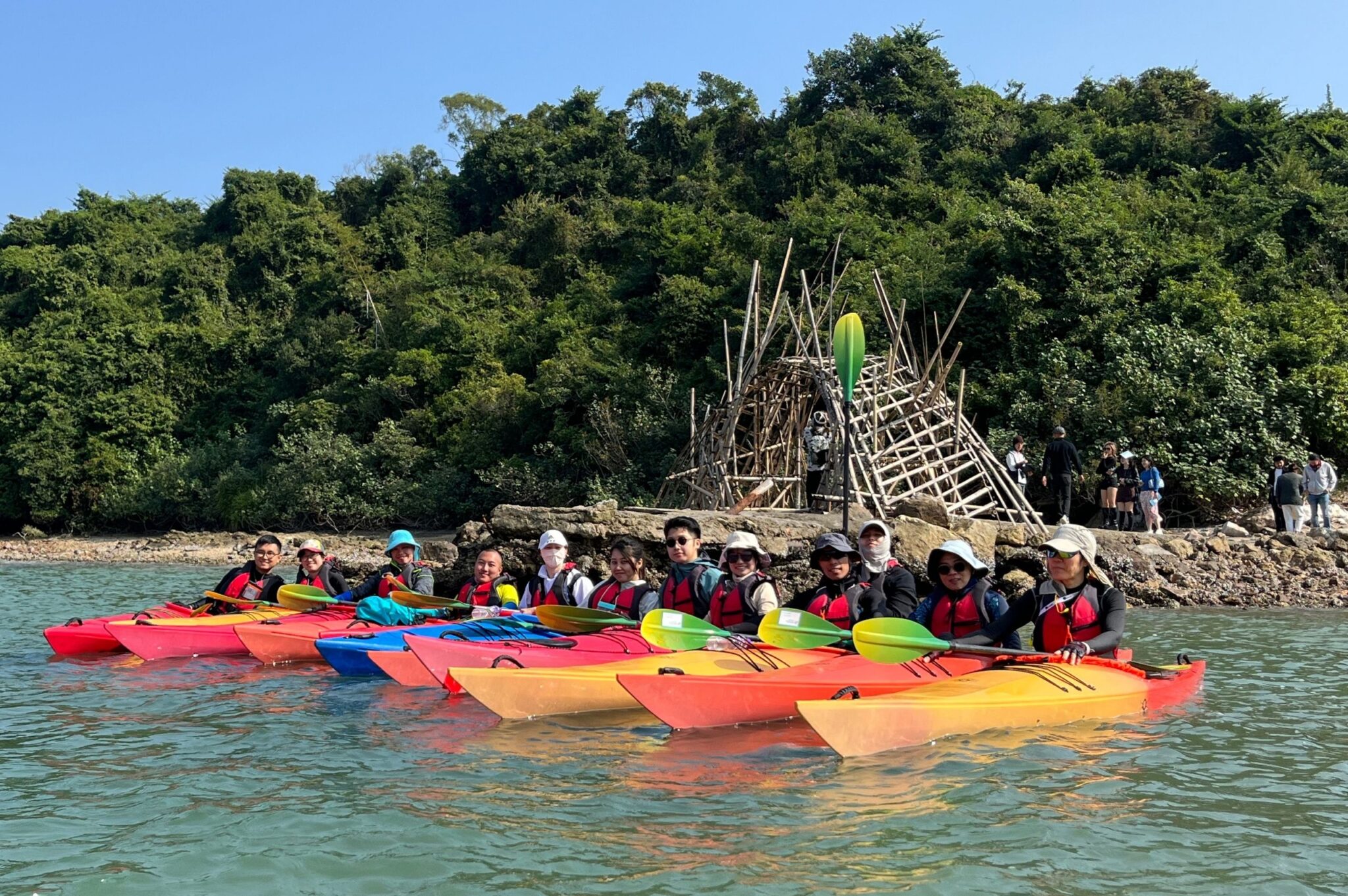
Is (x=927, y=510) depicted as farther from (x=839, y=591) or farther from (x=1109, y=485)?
(x=839, y=591)

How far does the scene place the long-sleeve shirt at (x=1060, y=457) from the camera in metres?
15.1

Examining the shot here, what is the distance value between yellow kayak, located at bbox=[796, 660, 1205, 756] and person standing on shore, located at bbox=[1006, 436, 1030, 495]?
8.76 metres

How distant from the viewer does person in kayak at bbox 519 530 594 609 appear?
847cm

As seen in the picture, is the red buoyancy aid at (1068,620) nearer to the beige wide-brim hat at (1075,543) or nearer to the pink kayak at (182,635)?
the beige wide-brim hat at (1075,543)

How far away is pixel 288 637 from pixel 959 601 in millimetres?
5127

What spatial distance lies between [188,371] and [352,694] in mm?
28482

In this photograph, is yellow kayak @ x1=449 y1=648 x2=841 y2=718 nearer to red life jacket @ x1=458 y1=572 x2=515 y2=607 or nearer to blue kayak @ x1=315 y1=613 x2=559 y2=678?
blue kayak @ x1=315 y1=613 x2=559 y2=678

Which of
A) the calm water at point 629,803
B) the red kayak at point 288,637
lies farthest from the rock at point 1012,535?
the red kayak at point 288,637

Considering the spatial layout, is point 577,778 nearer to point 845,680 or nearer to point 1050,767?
point 845,680

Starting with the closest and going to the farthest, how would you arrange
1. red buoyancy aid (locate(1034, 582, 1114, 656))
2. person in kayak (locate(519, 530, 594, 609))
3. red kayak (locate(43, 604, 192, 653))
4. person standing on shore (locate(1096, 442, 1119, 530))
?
red buoyancy aid (locate(1034, 582, 1114, 656)) → person in kayak (locate(519, 530, 594, 609)) → red kayak (locate(43, 604, 192, 653)) → person standing on shore (locate(1096, 442, 1119, 530))

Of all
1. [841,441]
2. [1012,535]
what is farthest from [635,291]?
[1012,535]

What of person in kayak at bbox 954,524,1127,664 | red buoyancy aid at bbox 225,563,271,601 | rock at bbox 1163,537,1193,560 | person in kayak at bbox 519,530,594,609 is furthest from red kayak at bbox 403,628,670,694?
rock at bbox 1163,537,1193,560

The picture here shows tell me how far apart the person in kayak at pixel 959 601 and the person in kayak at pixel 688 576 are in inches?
56.8

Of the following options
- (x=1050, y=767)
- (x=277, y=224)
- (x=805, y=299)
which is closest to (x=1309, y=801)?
(x=1050, y=767)
